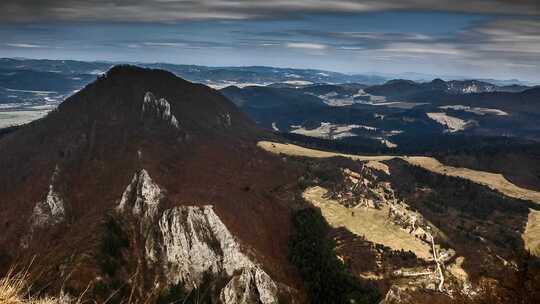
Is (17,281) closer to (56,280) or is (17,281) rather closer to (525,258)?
(525,258)

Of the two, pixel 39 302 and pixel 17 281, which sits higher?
pixel 17 281

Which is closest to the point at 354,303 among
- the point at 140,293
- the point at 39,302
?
the point at 140,293

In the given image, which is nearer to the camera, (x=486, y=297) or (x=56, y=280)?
→ (x=486, y=297)

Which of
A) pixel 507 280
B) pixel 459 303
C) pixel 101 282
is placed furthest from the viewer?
pixel 101 282

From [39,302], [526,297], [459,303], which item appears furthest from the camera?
[459,303]

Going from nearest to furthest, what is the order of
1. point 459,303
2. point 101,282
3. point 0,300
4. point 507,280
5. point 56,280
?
point 0,300
point 507,280
point 459,303
point 56,280
point 101,282

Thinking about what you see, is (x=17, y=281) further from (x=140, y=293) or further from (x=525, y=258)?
(x=140, y=293)

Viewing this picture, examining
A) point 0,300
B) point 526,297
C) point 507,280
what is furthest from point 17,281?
point 507,280

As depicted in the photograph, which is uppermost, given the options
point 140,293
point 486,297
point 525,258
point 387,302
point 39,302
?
point 39,302

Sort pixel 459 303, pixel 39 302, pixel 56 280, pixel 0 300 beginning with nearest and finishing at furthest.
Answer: pixel 0 300 → pixel 39 302 → pixel 459 303 → pixel 56 280
